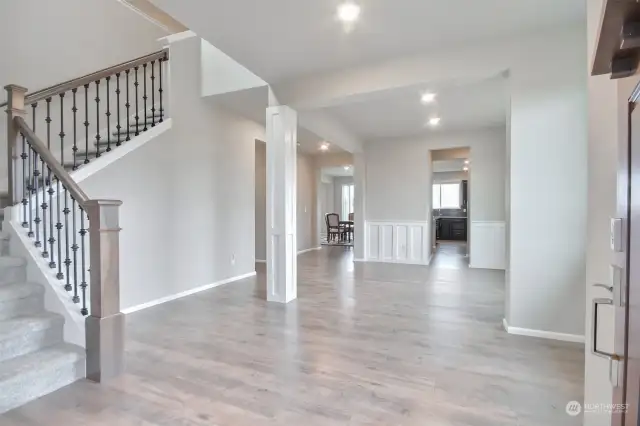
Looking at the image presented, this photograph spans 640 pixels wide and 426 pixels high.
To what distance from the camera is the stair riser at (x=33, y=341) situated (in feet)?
6.95

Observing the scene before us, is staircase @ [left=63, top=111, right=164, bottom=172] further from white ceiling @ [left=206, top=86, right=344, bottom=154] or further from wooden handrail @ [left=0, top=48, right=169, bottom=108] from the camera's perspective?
white ceiling @ [left=206, top=86, right=344, bottom=154]

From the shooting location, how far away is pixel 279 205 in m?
4.06

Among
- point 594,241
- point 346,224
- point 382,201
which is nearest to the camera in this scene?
point 594,241

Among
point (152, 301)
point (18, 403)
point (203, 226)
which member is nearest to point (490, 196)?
point (203, 226)

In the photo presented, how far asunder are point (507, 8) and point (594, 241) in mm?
2014

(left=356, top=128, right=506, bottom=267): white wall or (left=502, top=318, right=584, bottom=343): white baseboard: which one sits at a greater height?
(left=356, top=128, right=506, bottom=267): white wall

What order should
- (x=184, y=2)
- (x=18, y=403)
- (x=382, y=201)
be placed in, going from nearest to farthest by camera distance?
1. (x=18, y=403)
2. (x=184, y=2)
3. (x=382, y=201)

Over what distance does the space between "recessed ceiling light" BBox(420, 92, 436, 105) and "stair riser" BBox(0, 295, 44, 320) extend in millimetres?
4406

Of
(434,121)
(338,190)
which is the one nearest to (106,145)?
(434,121)

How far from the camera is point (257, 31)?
2.87 meters

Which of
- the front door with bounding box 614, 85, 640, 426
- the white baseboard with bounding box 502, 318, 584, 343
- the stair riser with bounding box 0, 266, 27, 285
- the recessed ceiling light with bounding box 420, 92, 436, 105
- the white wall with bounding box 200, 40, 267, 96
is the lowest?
the white baseboard with bounding box 502, 318, 584, 343

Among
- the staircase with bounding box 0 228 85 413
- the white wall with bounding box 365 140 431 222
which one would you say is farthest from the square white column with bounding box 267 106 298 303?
the white wall with bounding box 365 140 431 222

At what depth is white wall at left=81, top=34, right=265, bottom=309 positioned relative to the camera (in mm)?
3814

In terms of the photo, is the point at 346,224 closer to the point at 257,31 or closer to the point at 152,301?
the point at 152,301
